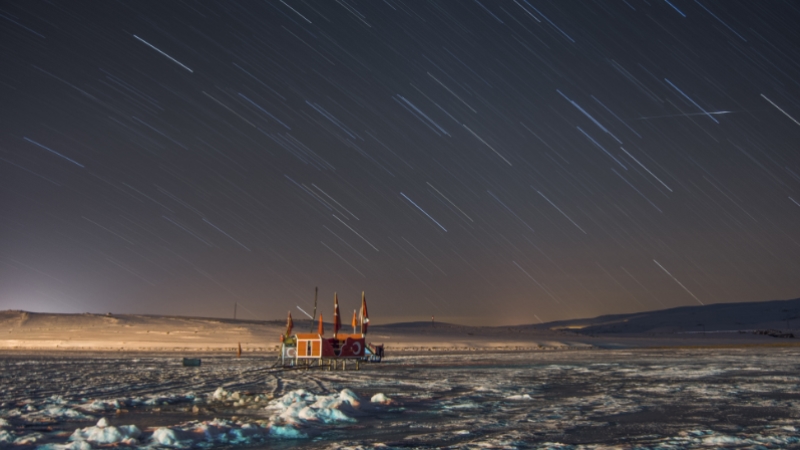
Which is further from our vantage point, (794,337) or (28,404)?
(794,337)

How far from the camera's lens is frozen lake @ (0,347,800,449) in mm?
10852

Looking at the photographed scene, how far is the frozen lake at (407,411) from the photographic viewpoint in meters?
10.9

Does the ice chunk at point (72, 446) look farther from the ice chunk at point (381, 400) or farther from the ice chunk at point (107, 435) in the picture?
the ice chunk at point (381, 400)

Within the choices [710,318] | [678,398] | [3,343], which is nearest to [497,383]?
[678,398]

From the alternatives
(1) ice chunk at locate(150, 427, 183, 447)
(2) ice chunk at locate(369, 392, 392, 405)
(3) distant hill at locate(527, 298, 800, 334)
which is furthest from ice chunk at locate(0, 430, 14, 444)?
(3) distant hill at locate(527, 298, 800, 334)

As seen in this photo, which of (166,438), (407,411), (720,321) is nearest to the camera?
(166,438)

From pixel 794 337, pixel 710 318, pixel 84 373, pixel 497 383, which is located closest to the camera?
pixel 497 383

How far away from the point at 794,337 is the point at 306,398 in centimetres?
9786

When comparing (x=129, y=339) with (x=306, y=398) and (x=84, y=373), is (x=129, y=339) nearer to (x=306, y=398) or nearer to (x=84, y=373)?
(x=84, y=373)

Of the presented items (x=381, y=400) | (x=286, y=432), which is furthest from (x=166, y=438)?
(x=381, y=400)

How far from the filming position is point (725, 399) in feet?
55.3

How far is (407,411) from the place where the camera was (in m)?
15.0

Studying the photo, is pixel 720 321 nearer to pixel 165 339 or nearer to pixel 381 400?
pixel 165 339

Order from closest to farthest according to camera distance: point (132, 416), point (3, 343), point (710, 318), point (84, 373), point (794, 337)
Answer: point (132, 416), point (84, 373), point (3, 343), point (794, 337), point (710, 318)
